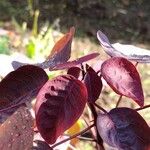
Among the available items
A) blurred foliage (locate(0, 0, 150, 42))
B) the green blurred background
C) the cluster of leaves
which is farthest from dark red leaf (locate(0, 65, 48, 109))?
blurred foliage (locate(0, 0, 150, 42))

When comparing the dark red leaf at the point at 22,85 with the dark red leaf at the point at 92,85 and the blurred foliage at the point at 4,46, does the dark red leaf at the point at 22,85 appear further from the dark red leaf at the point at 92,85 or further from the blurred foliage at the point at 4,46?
the blurred foliage at the point at 4,46

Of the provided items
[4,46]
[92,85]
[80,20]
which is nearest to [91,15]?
[80,20]

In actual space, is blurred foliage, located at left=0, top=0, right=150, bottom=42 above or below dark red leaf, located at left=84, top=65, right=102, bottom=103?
below

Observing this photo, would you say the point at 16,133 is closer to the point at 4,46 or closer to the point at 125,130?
the point at 125,130

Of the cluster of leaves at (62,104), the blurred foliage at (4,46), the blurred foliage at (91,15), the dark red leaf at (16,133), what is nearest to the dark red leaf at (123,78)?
the cluster of leaves at (62,104)

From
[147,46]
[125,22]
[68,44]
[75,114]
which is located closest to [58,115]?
[75,114]

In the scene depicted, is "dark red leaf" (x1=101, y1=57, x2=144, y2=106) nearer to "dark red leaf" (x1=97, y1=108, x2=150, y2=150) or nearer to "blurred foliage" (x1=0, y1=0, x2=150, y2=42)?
"dark red leaf" (x1=97, y1=108, x2=150, y2=150)
